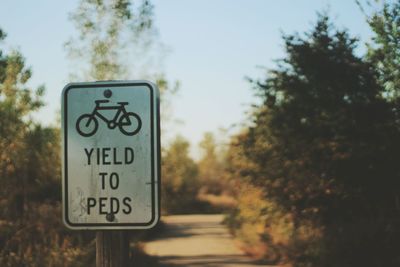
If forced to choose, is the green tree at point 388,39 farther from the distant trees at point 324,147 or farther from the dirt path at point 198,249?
the dirt path at point 198,249

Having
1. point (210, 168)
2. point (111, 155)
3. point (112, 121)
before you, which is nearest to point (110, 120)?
point (112, 121)

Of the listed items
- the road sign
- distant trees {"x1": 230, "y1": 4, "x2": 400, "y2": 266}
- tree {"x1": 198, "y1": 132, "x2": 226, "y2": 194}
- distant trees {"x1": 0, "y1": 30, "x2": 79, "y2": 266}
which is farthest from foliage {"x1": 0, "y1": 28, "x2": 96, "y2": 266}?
tree {"x1": 198, "y1": 132, "x2": 226, "y2": 194}

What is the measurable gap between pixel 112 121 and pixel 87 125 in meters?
0.11

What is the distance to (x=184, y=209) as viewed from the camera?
46.8 m

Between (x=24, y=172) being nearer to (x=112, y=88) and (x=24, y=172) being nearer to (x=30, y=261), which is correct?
(x=30, y=261)

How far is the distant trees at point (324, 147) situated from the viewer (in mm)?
12883

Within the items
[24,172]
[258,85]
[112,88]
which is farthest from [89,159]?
[258,85]

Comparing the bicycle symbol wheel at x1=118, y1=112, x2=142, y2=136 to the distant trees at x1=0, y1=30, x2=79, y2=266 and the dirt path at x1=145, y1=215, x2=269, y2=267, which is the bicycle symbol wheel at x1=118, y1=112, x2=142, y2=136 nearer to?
the distant trees at x1=0, y1=30, x2=79, y2=266

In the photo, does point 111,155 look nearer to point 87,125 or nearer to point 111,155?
point 111,155

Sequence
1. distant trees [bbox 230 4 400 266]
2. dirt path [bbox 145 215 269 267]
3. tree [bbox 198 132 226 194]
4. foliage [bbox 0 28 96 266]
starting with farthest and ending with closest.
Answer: tree [bbox 198 132 226 194], dirt path [bbox 145 215 269 267], distant trees [bbox 230 4 400 266], foliage [bbox 0 28 96 266]


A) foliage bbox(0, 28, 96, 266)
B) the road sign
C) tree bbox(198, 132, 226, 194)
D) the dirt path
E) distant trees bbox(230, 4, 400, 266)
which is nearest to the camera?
the road sign

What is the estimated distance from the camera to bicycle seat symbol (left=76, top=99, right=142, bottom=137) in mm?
1982

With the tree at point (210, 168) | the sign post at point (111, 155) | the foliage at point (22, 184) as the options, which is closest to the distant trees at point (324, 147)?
the foliage at point (22, 184)

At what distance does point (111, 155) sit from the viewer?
1.99 meters
